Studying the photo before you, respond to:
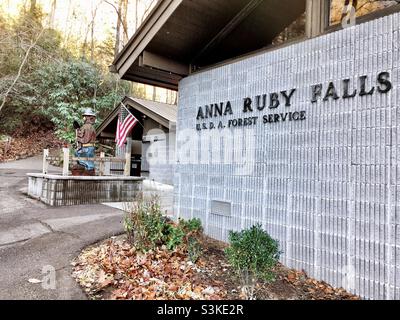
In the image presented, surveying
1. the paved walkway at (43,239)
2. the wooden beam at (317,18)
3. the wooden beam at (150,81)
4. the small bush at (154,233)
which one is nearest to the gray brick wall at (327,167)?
the wooden beam at (317,18)

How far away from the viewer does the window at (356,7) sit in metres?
4.61

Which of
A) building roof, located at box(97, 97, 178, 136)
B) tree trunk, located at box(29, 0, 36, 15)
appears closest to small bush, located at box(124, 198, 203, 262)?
building roof, located at box(97, 97, 178, 136)

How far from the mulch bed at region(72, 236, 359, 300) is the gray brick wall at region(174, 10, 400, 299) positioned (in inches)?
17.7

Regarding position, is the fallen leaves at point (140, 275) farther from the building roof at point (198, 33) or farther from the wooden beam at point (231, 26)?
the wooden beam at point (231, 26)

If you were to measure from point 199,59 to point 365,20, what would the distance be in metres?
3.94

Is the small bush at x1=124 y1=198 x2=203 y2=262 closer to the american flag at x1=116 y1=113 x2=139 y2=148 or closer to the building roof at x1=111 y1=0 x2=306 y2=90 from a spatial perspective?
the building roof at x1=111 y1=0 x2=306 y2=90

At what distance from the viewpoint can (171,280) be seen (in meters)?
4.51

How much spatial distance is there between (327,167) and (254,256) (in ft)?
6.09

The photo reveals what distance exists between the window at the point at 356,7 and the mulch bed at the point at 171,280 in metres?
4.24

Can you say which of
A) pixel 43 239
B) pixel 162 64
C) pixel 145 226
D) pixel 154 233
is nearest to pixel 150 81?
pixel 162 64

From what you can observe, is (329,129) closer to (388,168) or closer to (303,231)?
(388,168)

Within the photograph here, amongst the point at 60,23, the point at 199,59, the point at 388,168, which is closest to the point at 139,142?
the point at 199,59

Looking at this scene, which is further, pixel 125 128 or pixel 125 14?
pixel 125 14

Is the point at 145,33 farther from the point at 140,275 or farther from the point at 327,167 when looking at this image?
the point at 140,275
